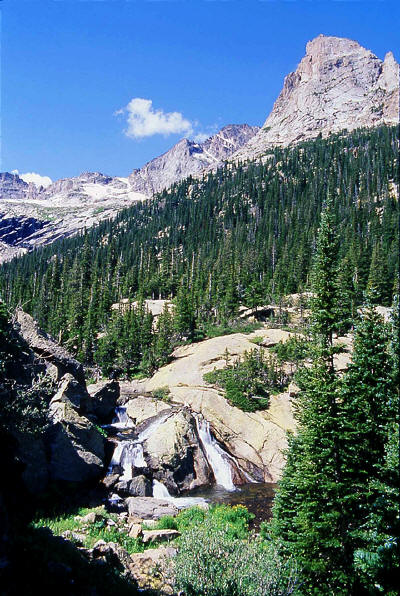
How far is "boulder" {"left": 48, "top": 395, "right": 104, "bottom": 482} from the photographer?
2261cm

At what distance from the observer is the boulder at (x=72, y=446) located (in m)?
22.6

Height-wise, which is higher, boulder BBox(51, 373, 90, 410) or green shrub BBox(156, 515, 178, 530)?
boulder BBox(51, 373, 90, 410)

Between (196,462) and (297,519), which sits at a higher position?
(297,519)

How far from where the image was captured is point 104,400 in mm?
36969

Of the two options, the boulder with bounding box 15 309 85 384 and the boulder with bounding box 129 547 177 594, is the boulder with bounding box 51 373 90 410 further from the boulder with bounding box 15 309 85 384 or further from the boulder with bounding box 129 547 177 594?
the boulder with bounding box 129 547 177 594

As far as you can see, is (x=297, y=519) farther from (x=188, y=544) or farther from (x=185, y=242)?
(x=185, y=242)

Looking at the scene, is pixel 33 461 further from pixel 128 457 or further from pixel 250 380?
pixel 250 380

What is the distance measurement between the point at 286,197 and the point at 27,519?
15303 cm

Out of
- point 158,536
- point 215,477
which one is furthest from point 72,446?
point 215,477

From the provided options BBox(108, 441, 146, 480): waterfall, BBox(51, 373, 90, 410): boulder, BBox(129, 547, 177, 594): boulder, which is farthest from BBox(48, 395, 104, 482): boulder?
BBox(129, 547, 177, 594): boulder

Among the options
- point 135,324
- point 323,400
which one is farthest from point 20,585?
point 135,324

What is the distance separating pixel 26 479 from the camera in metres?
19.8

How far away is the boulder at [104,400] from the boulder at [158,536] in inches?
748

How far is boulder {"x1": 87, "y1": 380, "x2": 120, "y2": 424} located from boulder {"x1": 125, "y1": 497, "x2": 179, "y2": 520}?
1423 cm
